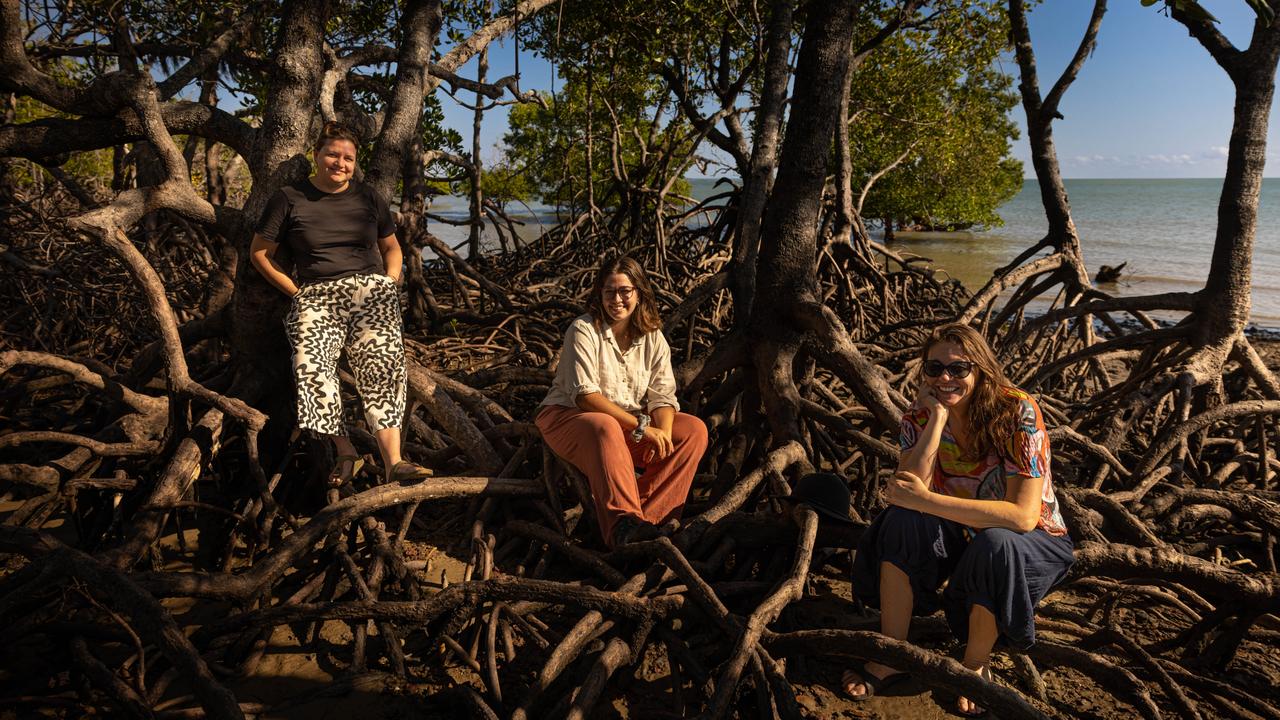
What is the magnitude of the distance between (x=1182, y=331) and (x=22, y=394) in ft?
18.8

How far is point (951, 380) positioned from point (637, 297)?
1192mm

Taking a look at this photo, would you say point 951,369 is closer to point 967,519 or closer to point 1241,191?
point 967,519

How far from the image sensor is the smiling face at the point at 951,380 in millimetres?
2123

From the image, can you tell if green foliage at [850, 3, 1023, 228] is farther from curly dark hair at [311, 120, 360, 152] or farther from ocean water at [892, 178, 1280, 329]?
curly dark hair at [311, 120, 360, 152]

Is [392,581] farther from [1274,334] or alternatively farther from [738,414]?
[1274,334]

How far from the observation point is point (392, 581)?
2.56 m

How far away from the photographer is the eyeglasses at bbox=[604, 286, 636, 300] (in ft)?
9.22

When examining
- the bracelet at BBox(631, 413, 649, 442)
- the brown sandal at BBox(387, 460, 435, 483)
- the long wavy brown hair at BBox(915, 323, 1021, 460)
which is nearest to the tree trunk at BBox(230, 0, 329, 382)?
the brown sandal at BBox(387, 460, 435, 483)

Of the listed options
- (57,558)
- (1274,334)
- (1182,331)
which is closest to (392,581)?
(57,558)

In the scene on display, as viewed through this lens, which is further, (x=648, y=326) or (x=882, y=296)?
(x=882, y=296)

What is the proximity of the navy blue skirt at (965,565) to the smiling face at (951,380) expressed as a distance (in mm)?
341

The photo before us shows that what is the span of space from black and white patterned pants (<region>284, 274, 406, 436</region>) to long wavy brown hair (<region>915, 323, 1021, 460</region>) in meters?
1.94

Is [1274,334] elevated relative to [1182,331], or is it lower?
lower

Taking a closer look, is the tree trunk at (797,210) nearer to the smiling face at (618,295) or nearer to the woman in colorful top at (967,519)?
the smiling face at (618,295)
